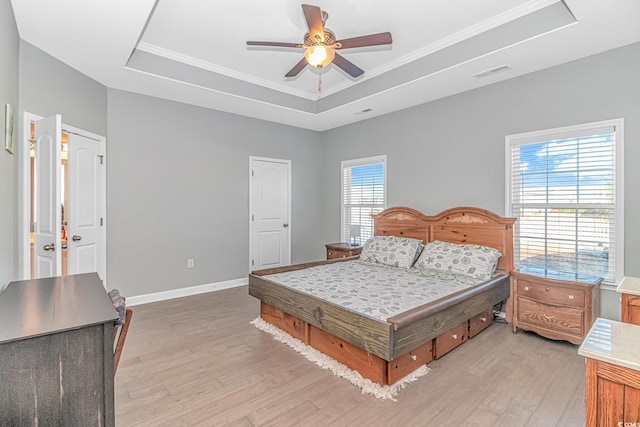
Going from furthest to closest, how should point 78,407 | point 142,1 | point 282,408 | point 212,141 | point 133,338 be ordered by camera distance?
1. point 212,141
2. point 133,338
3. point 142,1
4. point 282,408
5. point 78,407

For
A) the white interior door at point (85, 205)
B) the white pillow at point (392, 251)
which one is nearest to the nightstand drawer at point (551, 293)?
the white pillow at point (392, 251)

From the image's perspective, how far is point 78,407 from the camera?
126 cm

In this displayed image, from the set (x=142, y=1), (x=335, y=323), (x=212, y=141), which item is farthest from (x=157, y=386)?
(x=212, y=141)

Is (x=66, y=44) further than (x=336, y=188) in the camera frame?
No

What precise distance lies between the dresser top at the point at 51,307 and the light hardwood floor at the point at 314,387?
83 cm

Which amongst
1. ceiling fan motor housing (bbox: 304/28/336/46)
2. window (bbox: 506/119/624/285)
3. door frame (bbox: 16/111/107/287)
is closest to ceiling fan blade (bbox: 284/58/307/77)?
ceiling fan motor housing (bbox: 304/28/336/46)

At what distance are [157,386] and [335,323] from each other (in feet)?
4.39

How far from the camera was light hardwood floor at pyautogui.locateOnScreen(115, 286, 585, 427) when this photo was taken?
191 centimetres

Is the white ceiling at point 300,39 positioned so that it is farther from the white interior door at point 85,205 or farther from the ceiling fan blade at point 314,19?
the white interior door at point 85,205

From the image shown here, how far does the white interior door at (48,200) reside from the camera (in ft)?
7.34

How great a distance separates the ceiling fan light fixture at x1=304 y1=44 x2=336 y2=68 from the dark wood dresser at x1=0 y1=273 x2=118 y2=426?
2228 mm

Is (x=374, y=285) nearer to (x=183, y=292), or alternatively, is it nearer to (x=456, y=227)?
(x=456, y=227)

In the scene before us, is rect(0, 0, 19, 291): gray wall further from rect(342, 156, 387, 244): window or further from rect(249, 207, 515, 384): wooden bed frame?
rect(342, 156, 387, 244): window

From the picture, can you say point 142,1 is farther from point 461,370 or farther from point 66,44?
point 461,370
